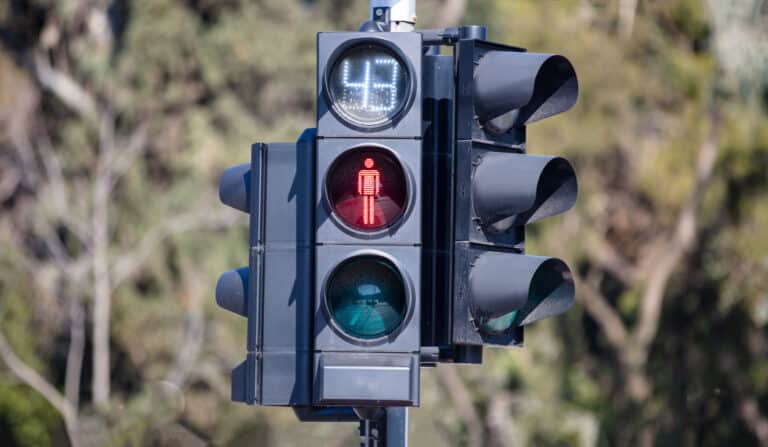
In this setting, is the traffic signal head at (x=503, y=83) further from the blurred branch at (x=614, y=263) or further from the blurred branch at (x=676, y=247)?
the blurred branch at (x=614, y=263)

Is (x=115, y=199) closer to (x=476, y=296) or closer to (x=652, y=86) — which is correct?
(x=652, y=86)

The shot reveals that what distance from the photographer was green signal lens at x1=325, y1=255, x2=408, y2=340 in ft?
16.0

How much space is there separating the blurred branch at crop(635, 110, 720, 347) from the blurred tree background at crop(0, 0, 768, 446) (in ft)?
0.18

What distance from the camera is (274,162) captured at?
526 cm

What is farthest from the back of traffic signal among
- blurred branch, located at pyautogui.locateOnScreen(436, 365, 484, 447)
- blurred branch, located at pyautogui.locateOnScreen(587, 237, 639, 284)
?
blurred branch, located at pyautogui.locateOnScreen(587, 237, 639, 284)

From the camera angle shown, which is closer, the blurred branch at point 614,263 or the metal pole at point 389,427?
the metal pole at point 389,427

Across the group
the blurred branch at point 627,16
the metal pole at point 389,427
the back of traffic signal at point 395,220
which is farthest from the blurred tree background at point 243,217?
the metal pole at point 389,427

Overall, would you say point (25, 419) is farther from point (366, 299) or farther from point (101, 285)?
point (366, 299)

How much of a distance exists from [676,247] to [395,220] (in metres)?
26.7

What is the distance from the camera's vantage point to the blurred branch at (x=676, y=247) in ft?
97.1

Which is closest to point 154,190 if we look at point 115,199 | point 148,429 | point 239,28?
point 115,199

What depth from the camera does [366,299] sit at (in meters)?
4.89

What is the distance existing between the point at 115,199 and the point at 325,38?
2714cm

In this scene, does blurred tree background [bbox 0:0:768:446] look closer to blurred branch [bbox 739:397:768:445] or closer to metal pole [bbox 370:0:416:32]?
blurred branch [bbox 739:397:768:445]
